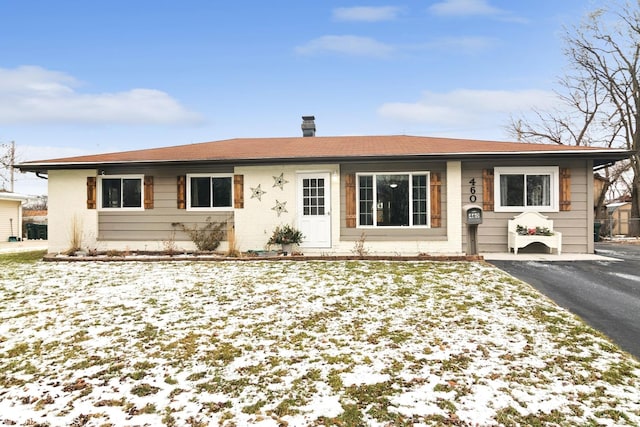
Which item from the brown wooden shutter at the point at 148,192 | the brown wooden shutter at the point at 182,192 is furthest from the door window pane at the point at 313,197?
the brown wooden shutter at the point at 148,192

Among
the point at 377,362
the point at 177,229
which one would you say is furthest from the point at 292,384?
the point at 177,229

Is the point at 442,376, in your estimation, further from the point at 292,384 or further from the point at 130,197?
the point at 130,197

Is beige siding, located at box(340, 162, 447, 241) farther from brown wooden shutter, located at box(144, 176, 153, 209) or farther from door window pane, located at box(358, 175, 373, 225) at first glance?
brown wooden shutter, located at box(144, 176, 153, 209)

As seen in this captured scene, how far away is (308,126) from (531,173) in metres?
8.24

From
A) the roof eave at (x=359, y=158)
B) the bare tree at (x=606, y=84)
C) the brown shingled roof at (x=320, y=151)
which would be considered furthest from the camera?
the bare tree at (x=606, y=84)

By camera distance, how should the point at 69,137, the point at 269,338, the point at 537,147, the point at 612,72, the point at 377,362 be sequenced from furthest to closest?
the point at 69,137
the point at 612,72
the point at 537,147
the point at 269,338
the point at 377,362

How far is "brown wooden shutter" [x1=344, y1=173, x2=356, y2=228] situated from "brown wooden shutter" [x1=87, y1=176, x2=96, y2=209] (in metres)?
7.17

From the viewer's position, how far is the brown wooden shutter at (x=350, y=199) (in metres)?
9.20

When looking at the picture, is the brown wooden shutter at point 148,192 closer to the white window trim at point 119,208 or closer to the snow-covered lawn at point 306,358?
the white window trim at point 119,208

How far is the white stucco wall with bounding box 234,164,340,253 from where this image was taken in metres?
9.38

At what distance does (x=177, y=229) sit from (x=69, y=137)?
2264cm

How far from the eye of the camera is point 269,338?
3.60 metres

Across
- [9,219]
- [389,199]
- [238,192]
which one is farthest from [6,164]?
[389,199]

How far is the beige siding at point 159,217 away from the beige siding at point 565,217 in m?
6.70
